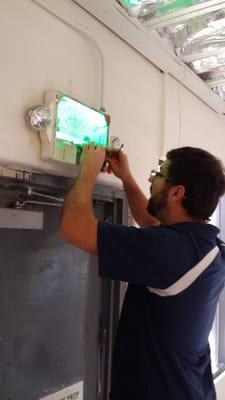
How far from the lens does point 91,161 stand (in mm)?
1328

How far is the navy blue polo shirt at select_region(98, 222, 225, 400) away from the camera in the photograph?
1126 millimetres

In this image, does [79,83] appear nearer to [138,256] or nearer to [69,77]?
[69,77]

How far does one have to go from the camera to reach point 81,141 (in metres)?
1.48

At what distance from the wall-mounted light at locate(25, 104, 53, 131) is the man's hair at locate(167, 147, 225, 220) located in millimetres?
471

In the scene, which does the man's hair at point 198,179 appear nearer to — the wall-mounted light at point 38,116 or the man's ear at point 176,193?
the man's ear at point 176,193

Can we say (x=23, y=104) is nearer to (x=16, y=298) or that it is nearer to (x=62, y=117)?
(x=62, y=117)

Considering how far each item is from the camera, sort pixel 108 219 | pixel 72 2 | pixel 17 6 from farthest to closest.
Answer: pixel 108 219, pixel 72 2, pixel 17 6

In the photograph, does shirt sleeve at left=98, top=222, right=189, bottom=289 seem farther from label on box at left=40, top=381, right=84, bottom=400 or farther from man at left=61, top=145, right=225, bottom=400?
label on box at left=40, top=381, right=84, bottom=400

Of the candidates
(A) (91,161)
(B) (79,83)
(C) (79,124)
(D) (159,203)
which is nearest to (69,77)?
(B) (79,83)

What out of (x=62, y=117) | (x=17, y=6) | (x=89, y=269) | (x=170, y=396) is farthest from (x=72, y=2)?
(x=170, y=396)

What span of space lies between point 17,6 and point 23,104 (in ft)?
1.08

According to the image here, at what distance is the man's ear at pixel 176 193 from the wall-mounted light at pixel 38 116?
49cm

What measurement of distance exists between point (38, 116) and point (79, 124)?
214mm

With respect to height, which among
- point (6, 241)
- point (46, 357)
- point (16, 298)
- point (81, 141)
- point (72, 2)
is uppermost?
point (72, 2)
